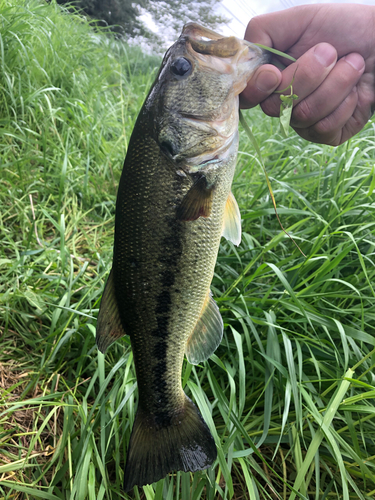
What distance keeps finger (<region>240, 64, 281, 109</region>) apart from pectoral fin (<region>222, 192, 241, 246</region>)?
426mm

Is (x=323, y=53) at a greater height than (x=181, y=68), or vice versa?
(x=323, y=53)

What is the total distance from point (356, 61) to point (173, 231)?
111 cm

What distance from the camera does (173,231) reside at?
1060mm

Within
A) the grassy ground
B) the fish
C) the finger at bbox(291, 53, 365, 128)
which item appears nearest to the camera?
the fish

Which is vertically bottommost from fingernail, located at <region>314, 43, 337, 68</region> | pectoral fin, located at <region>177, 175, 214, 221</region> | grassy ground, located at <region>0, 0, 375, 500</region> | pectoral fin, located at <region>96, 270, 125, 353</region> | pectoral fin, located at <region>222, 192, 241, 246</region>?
grassy ground, located at <region>0, 0, 375, 500</region>

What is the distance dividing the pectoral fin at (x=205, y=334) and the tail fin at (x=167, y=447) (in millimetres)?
230

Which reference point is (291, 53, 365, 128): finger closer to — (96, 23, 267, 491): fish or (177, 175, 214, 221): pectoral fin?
(96, 23, 267, 491): fish

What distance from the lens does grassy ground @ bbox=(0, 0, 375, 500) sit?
1407 mm

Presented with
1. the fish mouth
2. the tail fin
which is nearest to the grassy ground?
the tail fin

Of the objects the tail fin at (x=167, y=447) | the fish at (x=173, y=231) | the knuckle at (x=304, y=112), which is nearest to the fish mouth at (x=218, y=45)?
the fish at (x=173, y=231)

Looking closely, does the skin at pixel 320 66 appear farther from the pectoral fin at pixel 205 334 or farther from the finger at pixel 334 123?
the pectoral fin at pixel 205 334

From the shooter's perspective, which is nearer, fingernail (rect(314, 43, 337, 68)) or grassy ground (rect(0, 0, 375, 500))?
fingernail (rect(314, 43, 337, 68))

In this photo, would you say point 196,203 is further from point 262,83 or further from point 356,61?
point 356,61

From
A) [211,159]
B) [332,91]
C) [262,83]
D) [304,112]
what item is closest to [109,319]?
[211,159]
